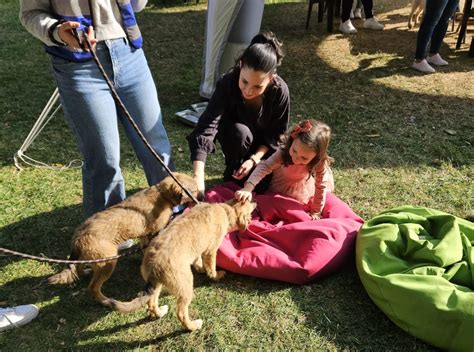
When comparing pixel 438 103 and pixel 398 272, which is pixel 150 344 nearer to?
pixel 398 272

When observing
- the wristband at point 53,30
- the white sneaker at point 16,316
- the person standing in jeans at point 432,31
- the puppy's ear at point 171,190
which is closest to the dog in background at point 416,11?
the person standing in jeans at point 432,31

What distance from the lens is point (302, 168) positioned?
4062mm

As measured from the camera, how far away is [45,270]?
12.0 ft

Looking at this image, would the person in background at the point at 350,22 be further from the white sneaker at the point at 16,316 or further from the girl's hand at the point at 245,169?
the white sneaker at the point at 16,316

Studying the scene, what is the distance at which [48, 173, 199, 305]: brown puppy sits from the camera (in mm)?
3072

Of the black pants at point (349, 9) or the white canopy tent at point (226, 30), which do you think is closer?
the white canopy tent at point (226, 30)

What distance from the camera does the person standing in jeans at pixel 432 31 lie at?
282 inches

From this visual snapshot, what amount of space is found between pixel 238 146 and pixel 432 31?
195 inches

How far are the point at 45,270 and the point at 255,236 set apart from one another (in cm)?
178

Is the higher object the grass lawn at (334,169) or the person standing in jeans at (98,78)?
the person standing in jeans at (98,78)

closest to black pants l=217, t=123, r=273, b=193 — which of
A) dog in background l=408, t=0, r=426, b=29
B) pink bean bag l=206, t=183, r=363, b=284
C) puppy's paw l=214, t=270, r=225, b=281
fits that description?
pink bean bag l=206, t=183, r=363, b=284

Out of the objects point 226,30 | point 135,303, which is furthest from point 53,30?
point 226,30

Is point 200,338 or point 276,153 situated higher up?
point 276,153

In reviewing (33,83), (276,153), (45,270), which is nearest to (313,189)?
(276,153)
